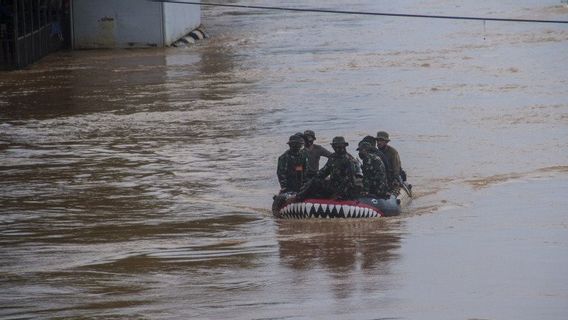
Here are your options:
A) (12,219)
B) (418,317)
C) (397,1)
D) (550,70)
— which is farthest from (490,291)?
(397,1)

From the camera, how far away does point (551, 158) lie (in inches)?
1033

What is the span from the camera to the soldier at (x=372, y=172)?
64.8 feet

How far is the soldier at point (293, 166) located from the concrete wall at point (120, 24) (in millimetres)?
27498

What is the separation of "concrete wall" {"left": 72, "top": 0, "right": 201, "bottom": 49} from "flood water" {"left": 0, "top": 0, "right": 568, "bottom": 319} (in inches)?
27.3

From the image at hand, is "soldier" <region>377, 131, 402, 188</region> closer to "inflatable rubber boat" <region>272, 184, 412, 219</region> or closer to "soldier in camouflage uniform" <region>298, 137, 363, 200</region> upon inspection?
"inflatable rubber boat" <region>272, 184, 412, 219</region>

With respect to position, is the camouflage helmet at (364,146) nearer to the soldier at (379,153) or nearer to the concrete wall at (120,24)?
the soldier at (379,153)

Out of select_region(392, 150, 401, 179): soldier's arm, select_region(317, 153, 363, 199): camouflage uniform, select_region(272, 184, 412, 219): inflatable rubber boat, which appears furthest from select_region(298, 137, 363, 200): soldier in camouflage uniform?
select_region(392, 150, 401, 179): soldier's arm

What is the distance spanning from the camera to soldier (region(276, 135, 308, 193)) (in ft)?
66.0

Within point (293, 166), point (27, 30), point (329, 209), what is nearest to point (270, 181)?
point (293, 166)

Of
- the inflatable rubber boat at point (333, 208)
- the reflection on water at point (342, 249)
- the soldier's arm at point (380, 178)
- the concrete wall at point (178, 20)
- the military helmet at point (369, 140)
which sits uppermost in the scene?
the concrete wall at point (178, 20)

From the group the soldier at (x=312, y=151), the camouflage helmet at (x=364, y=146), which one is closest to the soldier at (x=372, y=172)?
the camouflage helmet at (x=364, y=146)

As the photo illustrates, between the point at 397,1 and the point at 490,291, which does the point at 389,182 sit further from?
the point at 397,1

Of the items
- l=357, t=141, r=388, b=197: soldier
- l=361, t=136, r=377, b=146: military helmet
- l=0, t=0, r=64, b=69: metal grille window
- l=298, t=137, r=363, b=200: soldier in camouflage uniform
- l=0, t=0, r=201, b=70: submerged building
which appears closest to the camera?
l=298, t=137, r=363, b=200: soldier in camouflage uniform

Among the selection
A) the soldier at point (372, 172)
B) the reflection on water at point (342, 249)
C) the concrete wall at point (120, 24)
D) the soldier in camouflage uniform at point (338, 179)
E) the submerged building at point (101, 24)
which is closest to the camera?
the reflection on water at point (342, 249)
